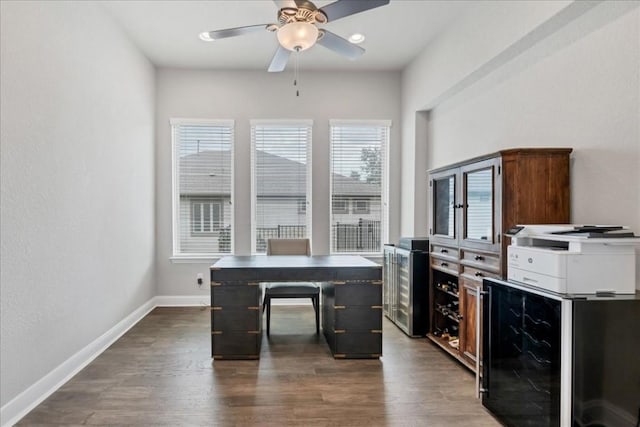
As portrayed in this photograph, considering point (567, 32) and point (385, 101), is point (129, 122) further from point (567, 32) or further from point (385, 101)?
point (567, 32)

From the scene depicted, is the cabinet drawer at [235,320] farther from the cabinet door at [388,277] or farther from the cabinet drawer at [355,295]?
the cabinet door at [388,277]

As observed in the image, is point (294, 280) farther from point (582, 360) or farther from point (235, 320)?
point (582, 360)

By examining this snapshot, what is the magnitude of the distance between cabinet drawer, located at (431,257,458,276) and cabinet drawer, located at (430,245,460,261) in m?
0.04

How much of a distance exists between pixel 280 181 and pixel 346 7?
2.98 meters

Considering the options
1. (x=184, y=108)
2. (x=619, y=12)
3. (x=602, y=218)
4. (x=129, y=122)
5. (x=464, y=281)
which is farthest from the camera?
(x=184, y=108)

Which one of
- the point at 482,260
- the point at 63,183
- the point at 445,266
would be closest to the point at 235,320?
the point at 63,183

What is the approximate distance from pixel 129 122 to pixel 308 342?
3089 millimetres

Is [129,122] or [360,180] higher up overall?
[129,122]

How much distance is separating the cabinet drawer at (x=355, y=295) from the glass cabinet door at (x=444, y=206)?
0.86 meters

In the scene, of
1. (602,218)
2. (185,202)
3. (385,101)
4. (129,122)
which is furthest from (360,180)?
(602,218)

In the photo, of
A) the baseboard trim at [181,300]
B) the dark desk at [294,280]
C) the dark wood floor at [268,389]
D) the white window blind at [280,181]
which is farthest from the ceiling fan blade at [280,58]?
the baseboard trim at [181,300]

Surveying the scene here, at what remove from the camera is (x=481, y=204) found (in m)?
2.85

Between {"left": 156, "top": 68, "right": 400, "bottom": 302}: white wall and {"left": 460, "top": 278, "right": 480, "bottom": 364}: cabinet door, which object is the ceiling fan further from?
{"left": 156, "top": 68, "right": 400, "bottom": 302}: white wall

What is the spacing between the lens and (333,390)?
107 inches
